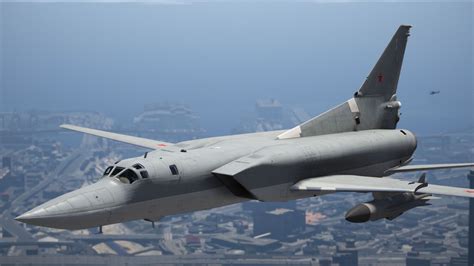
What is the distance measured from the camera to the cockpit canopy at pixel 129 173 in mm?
33469

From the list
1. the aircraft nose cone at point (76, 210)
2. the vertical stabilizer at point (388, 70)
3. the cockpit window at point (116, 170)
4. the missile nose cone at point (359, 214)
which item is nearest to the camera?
the aircraft nose cone at point (76, 210)

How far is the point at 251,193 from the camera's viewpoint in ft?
121

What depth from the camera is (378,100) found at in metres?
45.2

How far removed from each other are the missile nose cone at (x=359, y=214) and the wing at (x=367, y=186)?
1.13m

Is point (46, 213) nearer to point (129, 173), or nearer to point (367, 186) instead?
point (129, 173)

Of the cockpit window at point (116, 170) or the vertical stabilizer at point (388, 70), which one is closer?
the cockpit window at point (116, 170)

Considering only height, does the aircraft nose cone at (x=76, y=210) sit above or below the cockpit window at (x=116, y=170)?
below

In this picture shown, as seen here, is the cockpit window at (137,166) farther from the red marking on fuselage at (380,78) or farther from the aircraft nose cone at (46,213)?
the red marking on fuselage at (380,78)

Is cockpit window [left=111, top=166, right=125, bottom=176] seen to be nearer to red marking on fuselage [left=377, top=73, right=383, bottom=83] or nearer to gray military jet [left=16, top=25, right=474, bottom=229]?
gray military jet [left=16, top=25, right=474, bottom=229]

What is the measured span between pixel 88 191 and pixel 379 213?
13917 mm

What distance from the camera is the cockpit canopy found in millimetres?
33469

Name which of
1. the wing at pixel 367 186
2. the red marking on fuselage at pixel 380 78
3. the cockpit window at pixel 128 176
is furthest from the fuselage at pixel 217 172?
the red marking on fuselage at pixel 380 78

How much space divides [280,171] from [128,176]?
25.2ft

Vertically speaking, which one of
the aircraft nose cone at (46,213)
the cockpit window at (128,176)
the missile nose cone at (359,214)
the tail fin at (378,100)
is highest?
the tail fin at (378,100)
